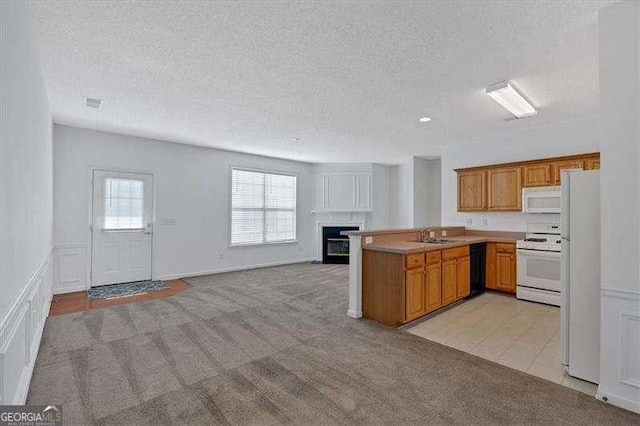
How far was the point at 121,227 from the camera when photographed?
543 centimetres

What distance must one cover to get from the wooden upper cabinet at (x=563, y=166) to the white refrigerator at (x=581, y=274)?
258 cm

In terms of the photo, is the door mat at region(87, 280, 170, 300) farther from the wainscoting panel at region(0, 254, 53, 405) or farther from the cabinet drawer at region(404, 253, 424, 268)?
the cabinet drawer at region(404, 253, 424, 268)

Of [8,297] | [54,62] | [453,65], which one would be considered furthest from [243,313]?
[453,65]

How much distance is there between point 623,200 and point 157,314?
4726 millimetres

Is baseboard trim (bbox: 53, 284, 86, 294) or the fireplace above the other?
the fireplace

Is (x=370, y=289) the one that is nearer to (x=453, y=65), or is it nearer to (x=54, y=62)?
(x=453, y=65)

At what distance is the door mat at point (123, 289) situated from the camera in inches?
186

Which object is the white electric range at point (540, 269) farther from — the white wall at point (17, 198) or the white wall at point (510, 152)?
the white wall at point (17, 198)

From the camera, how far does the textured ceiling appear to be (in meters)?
2.17

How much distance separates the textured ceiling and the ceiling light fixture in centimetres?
10

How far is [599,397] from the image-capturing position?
6.95 ft

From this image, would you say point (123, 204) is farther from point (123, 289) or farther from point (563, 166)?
point (563, 166)

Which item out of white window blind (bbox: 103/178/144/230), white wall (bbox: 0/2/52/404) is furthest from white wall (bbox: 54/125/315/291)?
white wall (bbox: 0/2/52/404)

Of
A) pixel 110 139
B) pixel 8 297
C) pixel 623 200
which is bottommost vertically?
pixel 8 297
